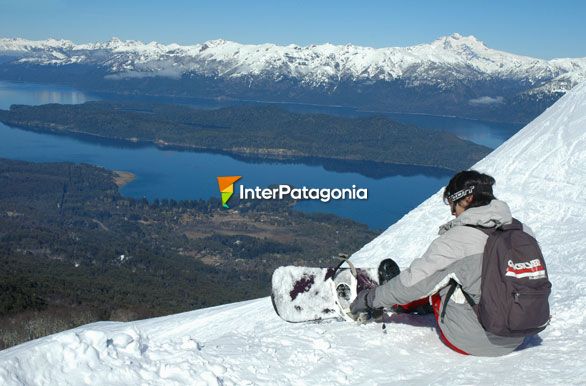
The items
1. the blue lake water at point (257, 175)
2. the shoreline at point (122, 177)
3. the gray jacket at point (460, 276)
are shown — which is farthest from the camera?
the shoreline at point (122, 177)

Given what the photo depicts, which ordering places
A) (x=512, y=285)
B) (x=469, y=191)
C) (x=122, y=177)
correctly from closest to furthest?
(x=512, y=285)
(x=469, y=191)
(x=122, y=177)

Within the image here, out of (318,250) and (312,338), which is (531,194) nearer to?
(312,338)

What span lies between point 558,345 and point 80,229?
120 metres

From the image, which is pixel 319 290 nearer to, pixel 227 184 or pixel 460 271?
pixel 460 271

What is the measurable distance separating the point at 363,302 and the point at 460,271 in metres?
0.97

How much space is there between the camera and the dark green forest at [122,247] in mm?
47438

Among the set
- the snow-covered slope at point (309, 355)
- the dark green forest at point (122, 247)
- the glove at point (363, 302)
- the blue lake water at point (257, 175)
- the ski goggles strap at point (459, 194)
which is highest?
the ski goggles strap at point (459, 194)

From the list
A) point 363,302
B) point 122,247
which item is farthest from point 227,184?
point 363,302

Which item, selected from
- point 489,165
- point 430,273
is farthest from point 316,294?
point 489,165

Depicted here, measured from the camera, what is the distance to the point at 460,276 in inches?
158

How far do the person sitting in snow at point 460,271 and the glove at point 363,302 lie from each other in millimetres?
27

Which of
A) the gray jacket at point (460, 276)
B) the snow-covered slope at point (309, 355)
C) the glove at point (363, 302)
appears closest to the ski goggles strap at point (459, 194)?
the gray jacket at point (460, 276)
